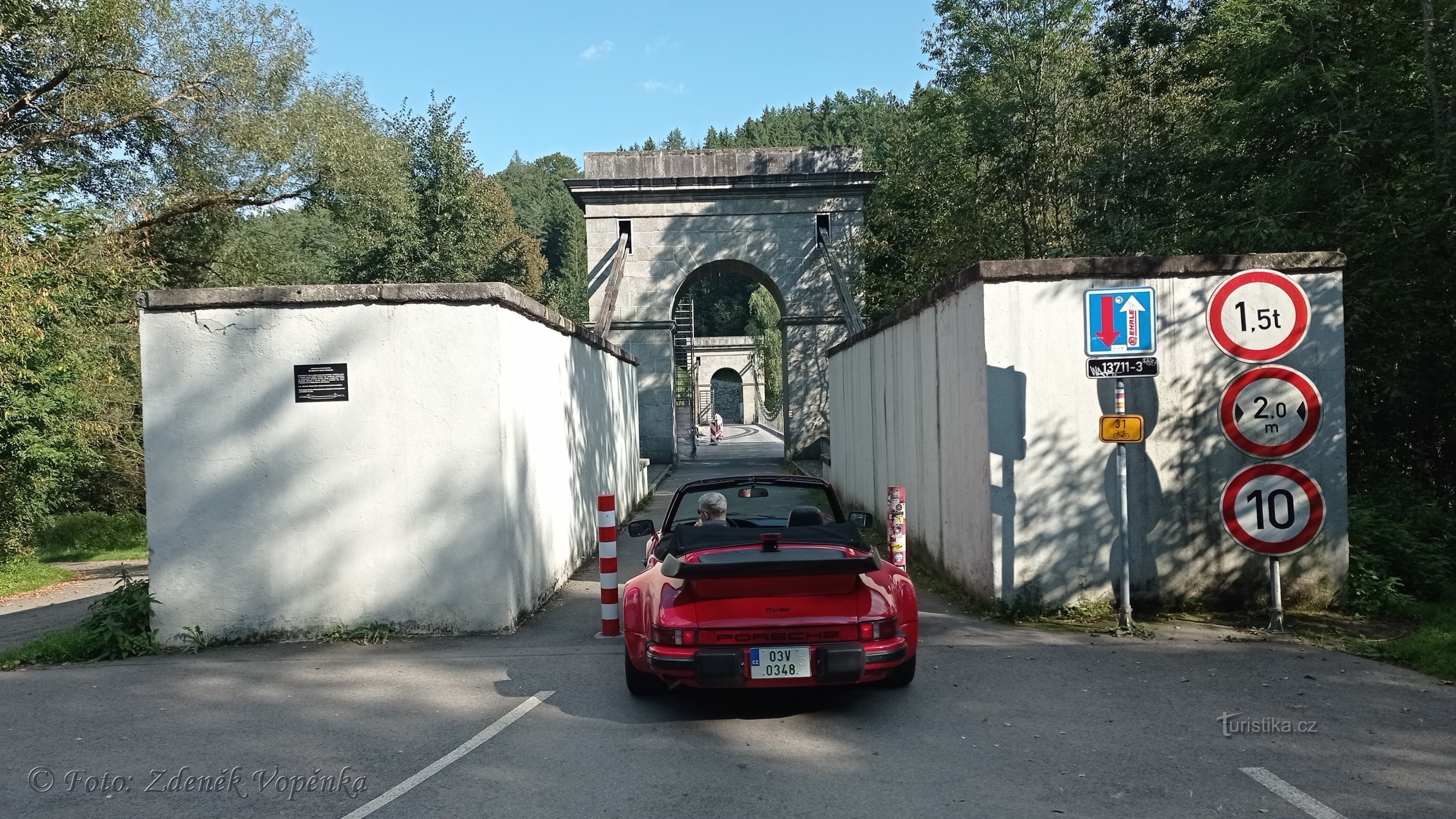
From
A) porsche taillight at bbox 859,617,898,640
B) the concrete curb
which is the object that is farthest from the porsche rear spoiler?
the concrete curb

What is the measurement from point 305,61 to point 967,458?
73.7 ft

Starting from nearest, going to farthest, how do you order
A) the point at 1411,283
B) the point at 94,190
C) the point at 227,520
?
the point at 227,520 < the point at 1411,283 < the point at 94,190

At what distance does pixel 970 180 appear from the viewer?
25.6m

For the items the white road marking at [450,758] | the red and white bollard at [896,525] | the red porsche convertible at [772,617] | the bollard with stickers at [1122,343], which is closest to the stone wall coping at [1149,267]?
the bollard with stickers at [1122,343]

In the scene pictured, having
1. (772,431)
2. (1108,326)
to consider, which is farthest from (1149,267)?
(772,431)

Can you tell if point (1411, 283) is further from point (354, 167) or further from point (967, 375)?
point (354, 167)

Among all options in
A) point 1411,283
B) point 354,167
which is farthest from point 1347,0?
point 354,167

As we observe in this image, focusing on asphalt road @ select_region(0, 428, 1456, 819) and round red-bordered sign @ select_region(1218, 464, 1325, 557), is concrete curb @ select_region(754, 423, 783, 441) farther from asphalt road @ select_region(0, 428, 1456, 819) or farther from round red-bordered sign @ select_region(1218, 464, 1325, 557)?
asphalt road @ select_region(0, 428, 1456, 819)

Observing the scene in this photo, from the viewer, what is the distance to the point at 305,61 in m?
25.3

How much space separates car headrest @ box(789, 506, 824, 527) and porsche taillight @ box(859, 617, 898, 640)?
1.06 m

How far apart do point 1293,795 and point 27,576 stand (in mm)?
17420

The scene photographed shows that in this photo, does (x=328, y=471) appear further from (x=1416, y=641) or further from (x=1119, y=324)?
(x=1416, y=641)

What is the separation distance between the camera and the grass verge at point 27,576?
14.9 metres

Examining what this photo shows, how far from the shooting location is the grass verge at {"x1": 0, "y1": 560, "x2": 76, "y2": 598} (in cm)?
1488
